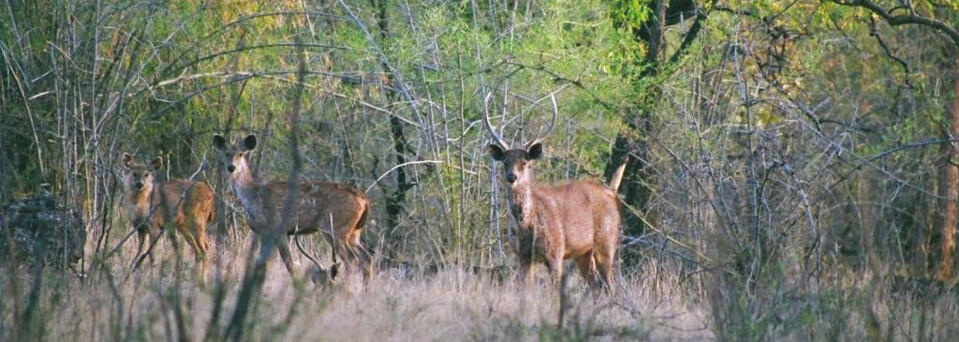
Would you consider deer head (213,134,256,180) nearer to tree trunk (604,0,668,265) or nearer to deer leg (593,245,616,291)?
deer leg (593,245,616,291)

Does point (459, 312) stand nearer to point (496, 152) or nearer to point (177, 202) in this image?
point (496, 152)

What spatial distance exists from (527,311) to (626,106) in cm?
598

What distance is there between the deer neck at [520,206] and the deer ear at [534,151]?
41cm

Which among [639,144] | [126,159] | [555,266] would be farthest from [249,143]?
[639,144]

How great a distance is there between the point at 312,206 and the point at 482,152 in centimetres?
275

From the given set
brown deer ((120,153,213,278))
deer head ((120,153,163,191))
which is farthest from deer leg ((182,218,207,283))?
deer head ((120,153,163,191))

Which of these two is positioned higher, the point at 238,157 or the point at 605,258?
the point at 238,157

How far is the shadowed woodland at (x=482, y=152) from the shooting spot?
32.3 feet

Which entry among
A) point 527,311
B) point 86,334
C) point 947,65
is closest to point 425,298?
point 527,311

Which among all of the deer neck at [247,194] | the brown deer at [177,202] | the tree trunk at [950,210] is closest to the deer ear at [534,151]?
the deer neck at [247,194]

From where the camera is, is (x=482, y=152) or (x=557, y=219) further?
(x=482, y=152)

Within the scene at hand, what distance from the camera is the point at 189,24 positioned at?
1638cm

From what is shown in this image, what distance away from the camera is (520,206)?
1291 centimetres

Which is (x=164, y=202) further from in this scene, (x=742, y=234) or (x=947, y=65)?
(x=947, y=65)
